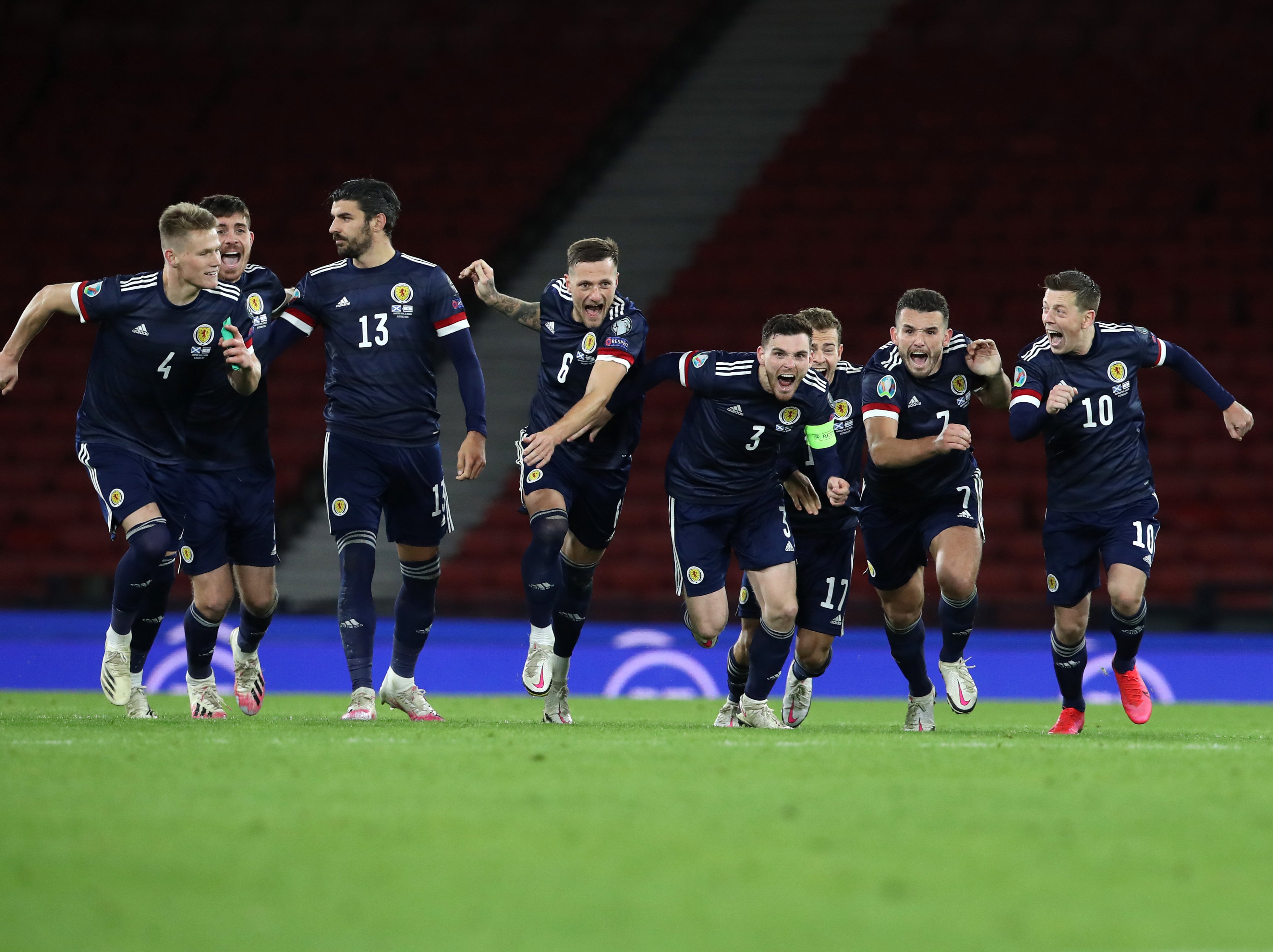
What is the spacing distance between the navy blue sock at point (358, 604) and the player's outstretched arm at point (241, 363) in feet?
2.92

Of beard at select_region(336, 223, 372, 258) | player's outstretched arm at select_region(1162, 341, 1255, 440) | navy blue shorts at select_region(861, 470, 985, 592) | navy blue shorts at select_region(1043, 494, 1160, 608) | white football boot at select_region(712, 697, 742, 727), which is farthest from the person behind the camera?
navy blue shorts at select_region(861, 470, 985, 592)

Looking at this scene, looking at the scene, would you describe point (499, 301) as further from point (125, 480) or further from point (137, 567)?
point (137, 567)

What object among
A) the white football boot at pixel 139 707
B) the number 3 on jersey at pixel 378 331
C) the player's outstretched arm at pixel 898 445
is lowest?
the white football boot at pixel 139 707

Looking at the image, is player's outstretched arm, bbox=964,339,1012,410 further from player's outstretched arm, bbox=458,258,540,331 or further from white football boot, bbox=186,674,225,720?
white football boot, bbox=186,674,225,720

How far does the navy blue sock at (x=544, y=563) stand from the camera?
8.05 m

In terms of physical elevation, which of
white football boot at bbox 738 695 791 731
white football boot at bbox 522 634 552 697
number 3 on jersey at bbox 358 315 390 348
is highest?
number 3 on jersey at bbox 358 315 390 348

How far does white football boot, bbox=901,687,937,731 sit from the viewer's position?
8695mm

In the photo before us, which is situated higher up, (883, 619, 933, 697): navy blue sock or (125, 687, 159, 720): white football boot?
(883, 619, 933, 697): navy blue sock

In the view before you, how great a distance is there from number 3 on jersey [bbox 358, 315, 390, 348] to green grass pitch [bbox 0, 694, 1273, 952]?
86.0 inches

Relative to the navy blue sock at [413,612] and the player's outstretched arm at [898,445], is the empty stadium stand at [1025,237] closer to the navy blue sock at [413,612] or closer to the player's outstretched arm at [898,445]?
the navy blue sock at [413,612]

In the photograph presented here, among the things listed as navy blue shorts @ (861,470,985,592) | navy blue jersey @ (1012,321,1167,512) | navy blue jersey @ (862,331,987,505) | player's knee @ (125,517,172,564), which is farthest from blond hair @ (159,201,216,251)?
navy blue jersey @ (1012,321,1167,512)

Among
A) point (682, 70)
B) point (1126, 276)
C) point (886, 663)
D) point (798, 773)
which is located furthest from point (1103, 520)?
point (682, 70)

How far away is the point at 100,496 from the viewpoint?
773 centimetres

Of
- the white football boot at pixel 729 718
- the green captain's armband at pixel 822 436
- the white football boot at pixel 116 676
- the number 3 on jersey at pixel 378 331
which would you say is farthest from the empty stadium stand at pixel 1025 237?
the white football boot at pixel 116 676
